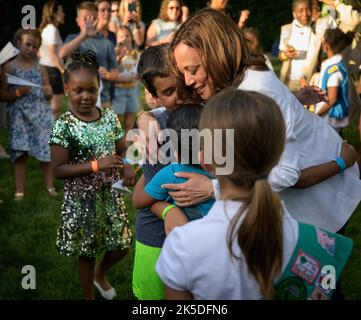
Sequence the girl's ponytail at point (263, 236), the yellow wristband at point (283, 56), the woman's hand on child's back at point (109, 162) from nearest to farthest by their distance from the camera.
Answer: the girl's ponytail at point (263, 236) → the woman's hand on child's back at point (109, 162) → the yellow wristband at point (283, 56)

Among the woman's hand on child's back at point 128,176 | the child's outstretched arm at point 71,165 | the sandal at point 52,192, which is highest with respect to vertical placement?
the child's outstretched arm at point 71,165

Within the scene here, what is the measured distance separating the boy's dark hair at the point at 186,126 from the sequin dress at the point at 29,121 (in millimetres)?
3985

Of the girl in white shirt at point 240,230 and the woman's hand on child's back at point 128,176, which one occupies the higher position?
the girl in white shirt at point 240,230

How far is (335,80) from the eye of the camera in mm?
6070

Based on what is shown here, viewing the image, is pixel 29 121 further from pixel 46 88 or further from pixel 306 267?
pixel 306 267

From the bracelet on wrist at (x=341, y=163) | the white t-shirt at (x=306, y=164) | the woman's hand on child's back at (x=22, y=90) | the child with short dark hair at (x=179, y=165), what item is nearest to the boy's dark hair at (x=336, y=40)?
the woman's hand on child's back at (x=22, y=90)

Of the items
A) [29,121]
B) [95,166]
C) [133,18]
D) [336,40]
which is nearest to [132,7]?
[133,18]

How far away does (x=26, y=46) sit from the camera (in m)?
5.83

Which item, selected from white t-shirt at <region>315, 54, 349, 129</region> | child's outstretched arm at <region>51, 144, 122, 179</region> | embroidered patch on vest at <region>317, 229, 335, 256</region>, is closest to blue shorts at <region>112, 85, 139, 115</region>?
white t-shirt at <region>315, 54, 349, 129</region>

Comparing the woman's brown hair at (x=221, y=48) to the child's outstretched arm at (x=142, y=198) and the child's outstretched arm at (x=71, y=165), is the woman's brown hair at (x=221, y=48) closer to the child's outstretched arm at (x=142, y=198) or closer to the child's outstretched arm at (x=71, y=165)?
the child's outstretched arm at (x=142, y=198)

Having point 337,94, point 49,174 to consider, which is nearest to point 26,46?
point 49,174

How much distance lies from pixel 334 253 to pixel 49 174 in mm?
4546

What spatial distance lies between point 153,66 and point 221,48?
1.69 feet

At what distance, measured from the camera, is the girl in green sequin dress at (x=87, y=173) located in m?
3.40
